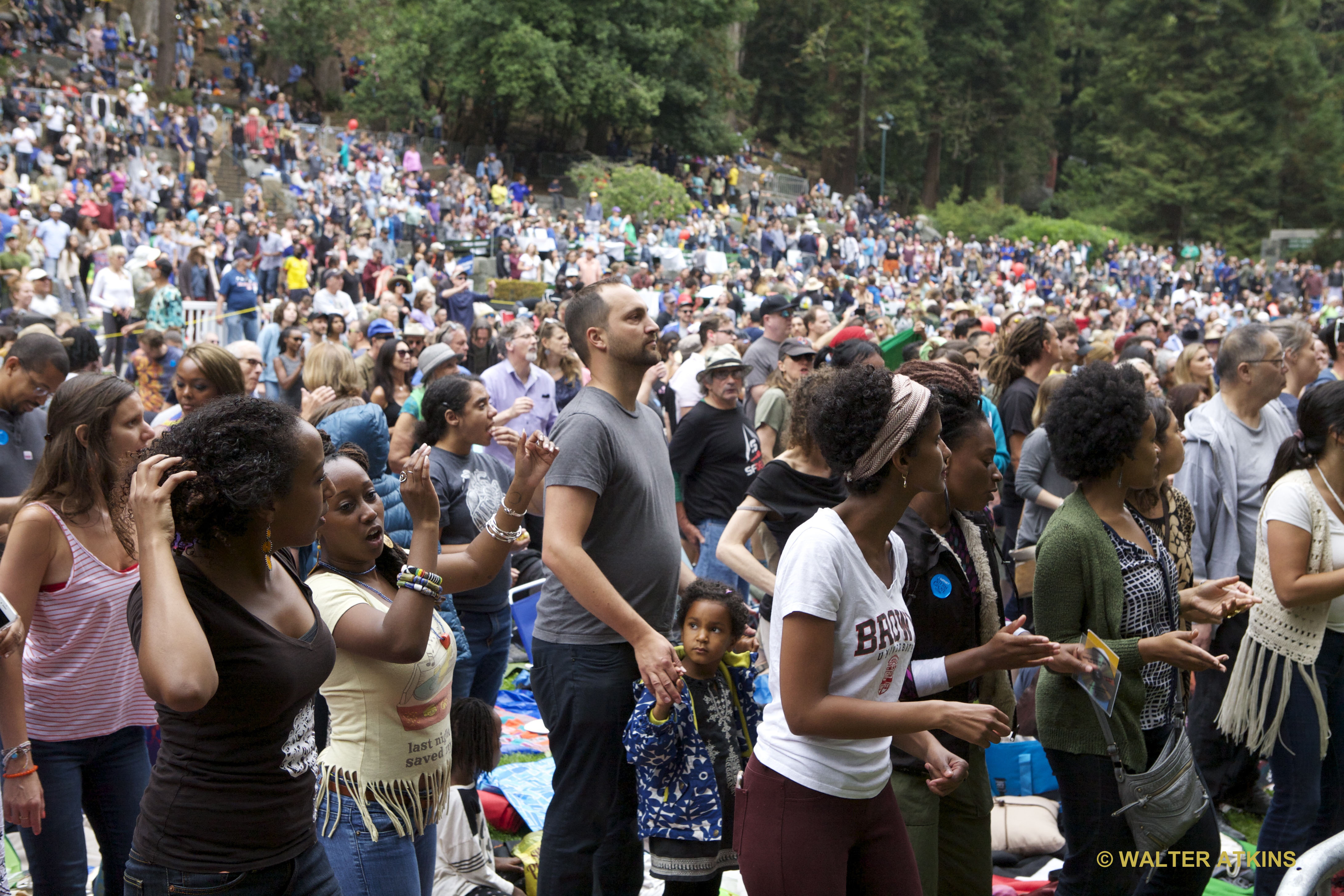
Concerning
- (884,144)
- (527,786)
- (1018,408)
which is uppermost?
(884,144)

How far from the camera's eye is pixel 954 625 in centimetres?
298

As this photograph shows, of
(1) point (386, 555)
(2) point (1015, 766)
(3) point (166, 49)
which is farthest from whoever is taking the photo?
(3) point (166, 49)

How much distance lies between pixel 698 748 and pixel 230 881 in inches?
55.4

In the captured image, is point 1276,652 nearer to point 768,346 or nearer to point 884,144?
point 768,346

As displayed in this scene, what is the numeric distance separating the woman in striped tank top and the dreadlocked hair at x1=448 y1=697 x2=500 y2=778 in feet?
3.17

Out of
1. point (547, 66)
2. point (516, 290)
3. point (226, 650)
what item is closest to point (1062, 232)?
point (547, 66)

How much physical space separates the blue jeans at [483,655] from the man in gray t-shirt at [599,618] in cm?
116

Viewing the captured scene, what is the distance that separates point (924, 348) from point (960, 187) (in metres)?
52.6

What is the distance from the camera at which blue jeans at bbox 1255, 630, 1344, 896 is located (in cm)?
357

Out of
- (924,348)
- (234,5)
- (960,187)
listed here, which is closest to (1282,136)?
(960,187)

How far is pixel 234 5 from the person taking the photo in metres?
42.9

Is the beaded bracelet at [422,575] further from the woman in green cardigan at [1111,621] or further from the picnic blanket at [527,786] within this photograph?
the picnic blanket at [527,786]

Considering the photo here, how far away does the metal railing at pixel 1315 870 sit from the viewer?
6.39ft

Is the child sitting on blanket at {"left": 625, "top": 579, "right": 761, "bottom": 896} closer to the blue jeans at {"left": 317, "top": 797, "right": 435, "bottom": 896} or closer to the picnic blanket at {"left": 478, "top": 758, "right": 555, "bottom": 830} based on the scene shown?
the blue jeans at {"left": 317, "top": 797, "right": 435, "bottom": 896}
